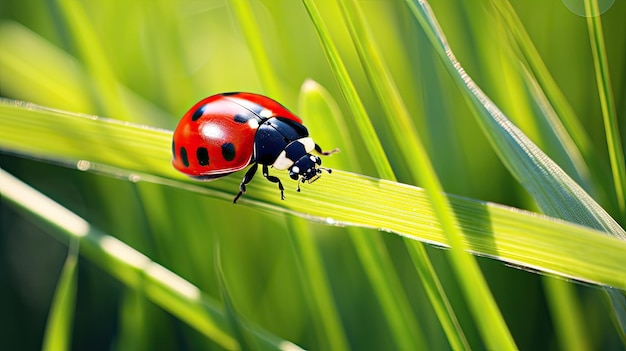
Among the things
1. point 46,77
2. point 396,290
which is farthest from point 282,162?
point 46,77

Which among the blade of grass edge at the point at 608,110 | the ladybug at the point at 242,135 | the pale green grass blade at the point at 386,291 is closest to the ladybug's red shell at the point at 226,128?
the ladybug at the point at 242,135

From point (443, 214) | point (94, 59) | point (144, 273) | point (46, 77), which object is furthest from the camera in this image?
point (46, 77)

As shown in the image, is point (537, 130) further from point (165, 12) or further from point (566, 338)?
point (165, 12)

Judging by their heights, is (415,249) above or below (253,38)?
below

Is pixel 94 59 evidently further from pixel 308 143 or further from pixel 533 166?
pixel 533 166

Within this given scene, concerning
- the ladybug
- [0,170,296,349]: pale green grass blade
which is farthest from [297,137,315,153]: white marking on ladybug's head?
[0,170,296,349]: pale green grass blade

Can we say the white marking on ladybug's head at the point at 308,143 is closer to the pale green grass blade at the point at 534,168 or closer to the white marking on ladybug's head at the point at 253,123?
the white marking on ladybug's head at the point at 253,123
